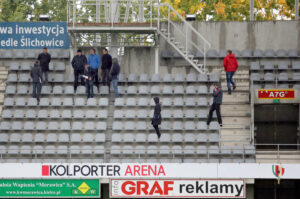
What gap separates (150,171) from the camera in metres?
20.5

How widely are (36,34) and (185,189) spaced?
30.3ft

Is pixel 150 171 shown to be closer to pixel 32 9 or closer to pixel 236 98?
pixel 236 98

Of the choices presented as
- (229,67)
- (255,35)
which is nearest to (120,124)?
(229,67)

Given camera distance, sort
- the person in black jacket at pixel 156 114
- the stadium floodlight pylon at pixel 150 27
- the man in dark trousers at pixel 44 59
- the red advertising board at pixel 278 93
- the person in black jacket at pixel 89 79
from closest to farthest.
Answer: the person in black jacket at pixel 156 114 → the red advertising board at pixel 278 93 → the person in black jacket at pixel 89 79 → the man in dark trousers at pixel 44 59 → the stadium floodlight pylon at pixel 150 27

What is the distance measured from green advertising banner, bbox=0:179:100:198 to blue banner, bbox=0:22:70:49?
7248 millimetres

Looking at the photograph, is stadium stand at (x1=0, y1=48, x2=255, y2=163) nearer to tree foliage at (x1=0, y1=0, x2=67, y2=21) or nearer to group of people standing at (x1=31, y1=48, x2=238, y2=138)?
group of people standing at (x1=31, y1=48, x2=238, y2=138)

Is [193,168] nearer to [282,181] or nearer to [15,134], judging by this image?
[282,181]

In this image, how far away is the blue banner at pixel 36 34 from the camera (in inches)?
1043

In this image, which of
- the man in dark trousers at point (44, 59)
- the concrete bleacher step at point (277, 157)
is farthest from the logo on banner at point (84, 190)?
the man in dark trousers at point (44, 59)

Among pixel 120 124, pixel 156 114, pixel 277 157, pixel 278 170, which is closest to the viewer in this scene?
pixel 278 170

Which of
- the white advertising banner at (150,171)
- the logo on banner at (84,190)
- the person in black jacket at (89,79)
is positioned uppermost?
the person in black jacket at (89,79)

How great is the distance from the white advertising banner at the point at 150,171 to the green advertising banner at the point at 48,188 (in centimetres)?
17

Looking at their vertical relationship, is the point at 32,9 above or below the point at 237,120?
above

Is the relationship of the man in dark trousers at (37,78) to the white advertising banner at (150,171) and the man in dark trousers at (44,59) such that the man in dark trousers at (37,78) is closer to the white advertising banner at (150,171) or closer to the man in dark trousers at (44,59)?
the man in dark trousers at (44,59)
